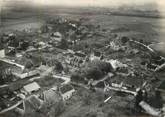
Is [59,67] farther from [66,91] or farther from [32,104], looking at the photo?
[32,104]

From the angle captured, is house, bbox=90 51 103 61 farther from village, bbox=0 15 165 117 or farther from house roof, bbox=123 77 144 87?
house roof, bbox=123 77 144 87

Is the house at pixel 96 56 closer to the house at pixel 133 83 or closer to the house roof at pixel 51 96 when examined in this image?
the house at pixel 133 83

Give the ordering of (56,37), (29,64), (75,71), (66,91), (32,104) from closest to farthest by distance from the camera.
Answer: (32,104)
(66,91)
(75,71)
(29,64)
(56,37)

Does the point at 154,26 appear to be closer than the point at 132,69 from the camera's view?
No

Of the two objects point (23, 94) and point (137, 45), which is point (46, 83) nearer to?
point (23, 94)

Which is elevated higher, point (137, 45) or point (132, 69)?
point (137, 45)

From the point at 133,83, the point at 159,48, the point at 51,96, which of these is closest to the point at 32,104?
the point at 51,96

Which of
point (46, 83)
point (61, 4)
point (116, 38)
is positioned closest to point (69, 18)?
point (61, 4)
